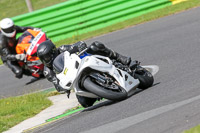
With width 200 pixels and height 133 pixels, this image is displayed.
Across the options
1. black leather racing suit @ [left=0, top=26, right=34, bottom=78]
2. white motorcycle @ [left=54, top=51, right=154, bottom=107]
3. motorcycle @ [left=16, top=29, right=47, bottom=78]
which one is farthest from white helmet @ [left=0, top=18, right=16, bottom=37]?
white motorcycle @ [left=54, top=51, right=154, bottom=107]

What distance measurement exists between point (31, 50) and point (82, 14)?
4187 millimetres

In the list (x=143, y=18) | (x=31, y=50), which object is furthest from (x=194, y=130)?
(x=143, y=18)

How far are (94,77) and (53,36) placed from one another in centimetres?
894

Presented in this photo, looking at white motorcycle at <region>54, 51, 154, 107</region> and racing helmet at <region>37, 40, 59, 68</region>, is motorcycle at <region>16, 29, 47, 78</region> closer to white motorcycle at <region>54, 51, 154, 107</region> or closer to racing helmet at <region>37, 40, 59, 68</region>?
racing helmet at <region>37, 40, 59, 68</region>

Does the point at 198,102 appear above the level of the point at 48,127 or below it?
above

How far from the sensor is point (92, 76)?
6762 mm

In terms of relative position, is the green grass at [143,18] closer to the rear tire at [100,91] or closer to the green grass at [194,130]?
the rear tire at [100,91]

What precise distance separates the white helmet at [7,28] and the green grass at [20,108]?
2162 millimetres

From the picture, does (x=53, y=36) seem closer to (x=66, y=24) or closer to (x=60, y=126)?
(x=66, y=24)

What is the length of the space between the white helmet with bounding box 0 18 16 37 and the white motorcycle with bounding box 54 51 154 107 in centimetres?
514

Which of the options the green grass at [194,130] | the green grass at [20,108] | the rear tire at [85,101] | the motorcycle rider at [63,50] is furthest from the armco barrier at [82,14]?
the green grass at [194,130]

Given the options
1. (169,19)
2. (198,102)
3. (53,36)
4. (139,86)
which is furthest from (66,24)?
(198,102)

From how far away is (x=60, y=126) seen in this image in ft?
21.8

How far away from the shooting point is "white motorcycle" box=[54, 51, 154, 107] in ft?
22.0
